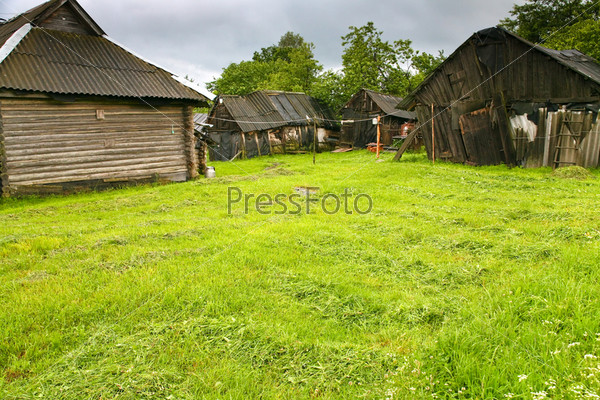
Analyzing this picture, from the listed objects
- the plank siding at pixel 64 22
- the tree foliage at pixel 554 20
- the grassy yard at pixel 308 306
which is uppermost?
the tree foliage at pixel 554 20

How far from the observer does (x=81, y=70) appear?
13.5m

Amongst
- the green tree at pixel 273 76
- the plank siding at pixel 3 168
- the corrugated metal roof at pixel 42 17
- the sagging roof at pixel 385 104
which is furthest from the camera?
the green tree at pixel 273 76

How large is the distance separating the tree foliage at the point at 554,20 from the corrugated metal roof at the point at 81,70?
26.3 m

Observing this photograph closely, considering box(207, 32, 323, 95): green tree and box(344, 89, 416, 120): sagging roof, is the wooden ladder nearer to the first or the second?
box(344, 89, 416, 120): sagging roof

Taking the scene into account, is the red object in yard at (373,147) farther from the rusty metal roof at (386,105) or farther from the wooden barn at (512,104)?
the wooden barn at (512,104)

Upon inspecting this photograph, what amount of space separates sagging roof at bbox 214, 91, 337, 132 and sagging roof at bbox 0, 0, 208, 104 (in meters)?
12.1

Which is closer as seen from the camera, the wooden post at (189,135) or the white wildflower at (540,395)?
the white wildflower at (540,395)

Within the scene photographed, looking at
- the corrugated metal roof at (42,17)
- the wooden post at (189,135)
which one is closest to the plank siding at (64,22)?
the corrugated metal roof at (42,17)

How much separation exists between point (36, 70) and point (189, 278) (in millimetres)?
11995

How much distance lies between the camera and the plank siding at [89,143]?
12.2 metres

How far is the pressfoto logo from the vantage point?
A: 9.16 m

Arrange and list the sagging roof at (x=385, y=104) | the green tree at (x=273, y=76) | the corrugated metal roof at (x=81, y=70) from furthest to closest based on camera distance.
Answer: the green tree at (x=273, y=76)
the sagging roof at (x=385, y=104)
the corrugated metal roof at (x=81, y=70)

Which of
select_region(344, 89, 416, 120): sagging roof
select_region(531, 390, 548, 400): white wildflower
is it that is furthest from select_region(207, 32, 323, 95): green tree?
select_region(531, 390, 548, 400): white wildflower

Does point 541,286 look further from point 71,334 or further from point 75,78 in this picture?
point 75,78
